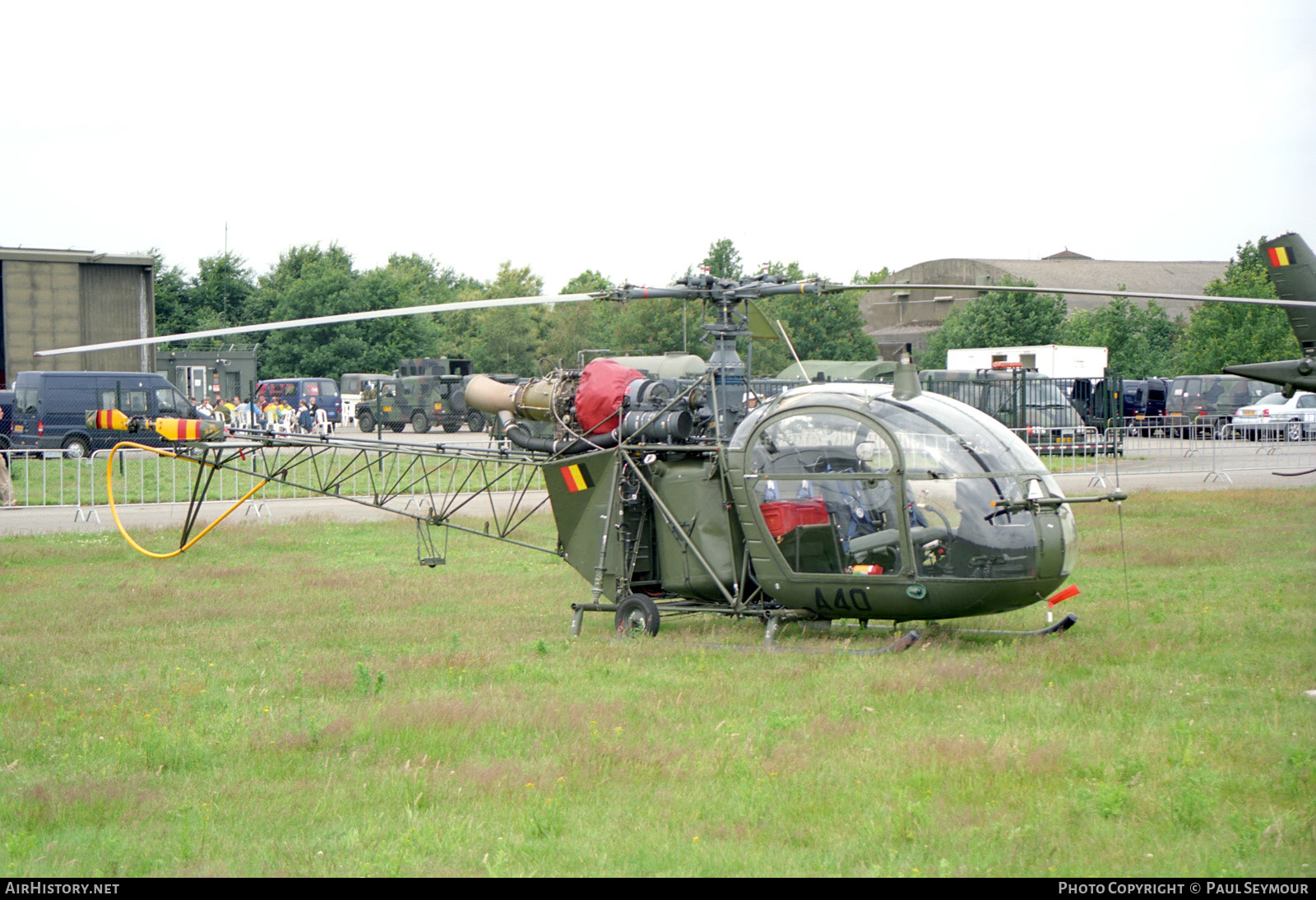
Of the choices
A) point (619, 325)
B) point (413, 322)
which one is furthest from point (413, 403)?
point (413, 322)

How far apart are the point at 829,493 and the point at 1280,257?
7315mm

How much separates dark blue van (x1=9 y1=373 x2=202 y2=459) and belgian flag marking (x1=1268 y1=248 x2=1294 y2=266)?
25.3 m

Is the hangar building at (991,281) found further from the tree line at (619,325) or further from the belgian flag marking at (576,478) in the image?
the belgian flag marking at (576,478)

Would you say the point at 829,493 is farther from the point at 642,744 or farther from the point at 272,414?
the point at 272,414

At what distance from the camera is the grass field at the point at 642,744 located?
16.6 feet

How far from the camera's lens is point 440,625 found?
1077cm

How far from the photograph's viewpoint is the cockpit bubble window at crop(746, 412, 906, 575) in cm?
864

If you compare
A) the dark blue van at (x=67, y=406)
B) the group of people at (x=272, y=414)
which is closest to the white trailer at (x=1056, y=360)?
the group of people at (x=272, y=414)

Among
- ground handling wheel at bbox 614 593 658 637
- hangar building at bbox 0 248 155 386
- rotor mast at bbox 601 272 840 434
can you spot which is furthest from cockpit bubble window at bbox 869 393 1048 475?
hangar building at bbox 0 248 155 386

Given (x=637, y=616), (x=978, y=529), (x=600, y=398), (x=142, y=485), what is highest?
(x=600, y=398)

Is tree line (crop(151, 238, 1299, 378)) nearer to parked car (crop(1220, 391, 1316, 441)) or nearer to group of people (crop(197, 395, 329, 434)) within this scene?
parked car (crop(1220, 391, 1316, 441))

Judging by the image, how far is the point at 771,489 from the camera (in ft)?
30.0

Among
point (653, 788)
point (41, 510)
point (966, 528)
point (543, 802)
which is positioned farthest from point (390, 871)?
point (41, 510)

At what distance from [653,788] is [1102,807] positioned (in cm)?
209
